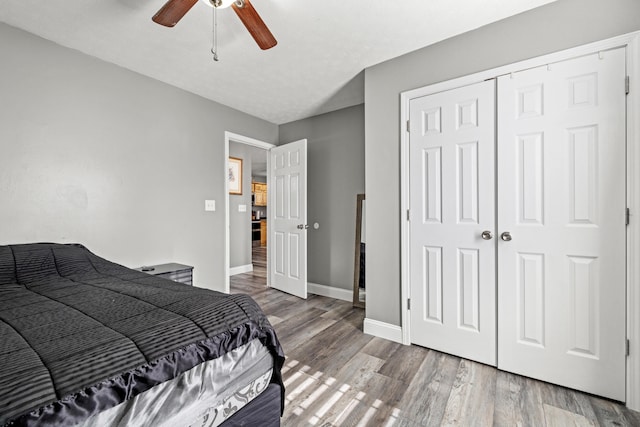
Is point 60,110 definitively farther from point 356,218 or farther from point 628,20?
point 628,20

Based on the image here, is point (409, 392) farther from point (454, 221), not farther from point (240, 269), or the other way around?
point (240, 269)

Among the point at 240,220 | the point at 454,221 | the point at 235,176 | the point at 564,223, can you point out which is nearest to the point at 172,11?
the point at 454,221

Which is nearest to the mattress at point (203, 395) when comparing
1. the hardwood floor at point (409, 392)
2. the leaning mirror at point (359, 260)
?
the hardwood floor at point (409, 392)

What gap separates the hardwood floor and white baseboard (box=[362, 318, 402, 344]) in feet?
0.18

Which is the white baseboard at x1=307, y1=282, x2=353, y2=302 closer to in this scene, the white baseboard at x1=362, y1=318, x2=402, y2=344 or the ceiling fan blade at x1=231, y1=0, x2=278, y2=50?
the white baseboard at x1=362, y1=318, x2=402, y2=344

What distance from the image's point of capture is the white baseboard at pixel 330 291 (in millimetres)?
3563

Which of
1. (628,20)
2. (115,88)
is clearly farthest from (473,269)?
(115,88)

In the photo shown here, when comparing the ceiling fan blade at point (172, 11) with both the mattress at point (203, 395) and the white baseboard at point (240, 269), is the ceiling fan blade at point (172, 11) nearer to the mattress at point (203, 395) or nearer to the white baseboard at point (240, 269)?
the mattress at point (203, 395)

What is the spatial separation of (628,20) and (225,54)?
2660 mm

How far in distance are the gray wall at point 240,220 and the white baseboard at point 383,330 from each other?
10.2 ft

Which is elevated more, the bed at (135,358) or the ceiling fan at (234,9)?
the ceiling fan at (234,9)

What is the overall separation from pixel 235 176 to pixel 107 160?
8.50 feet

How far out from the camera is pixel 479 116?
2.02 meters

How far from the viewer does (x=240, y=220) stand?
5.14 meters
